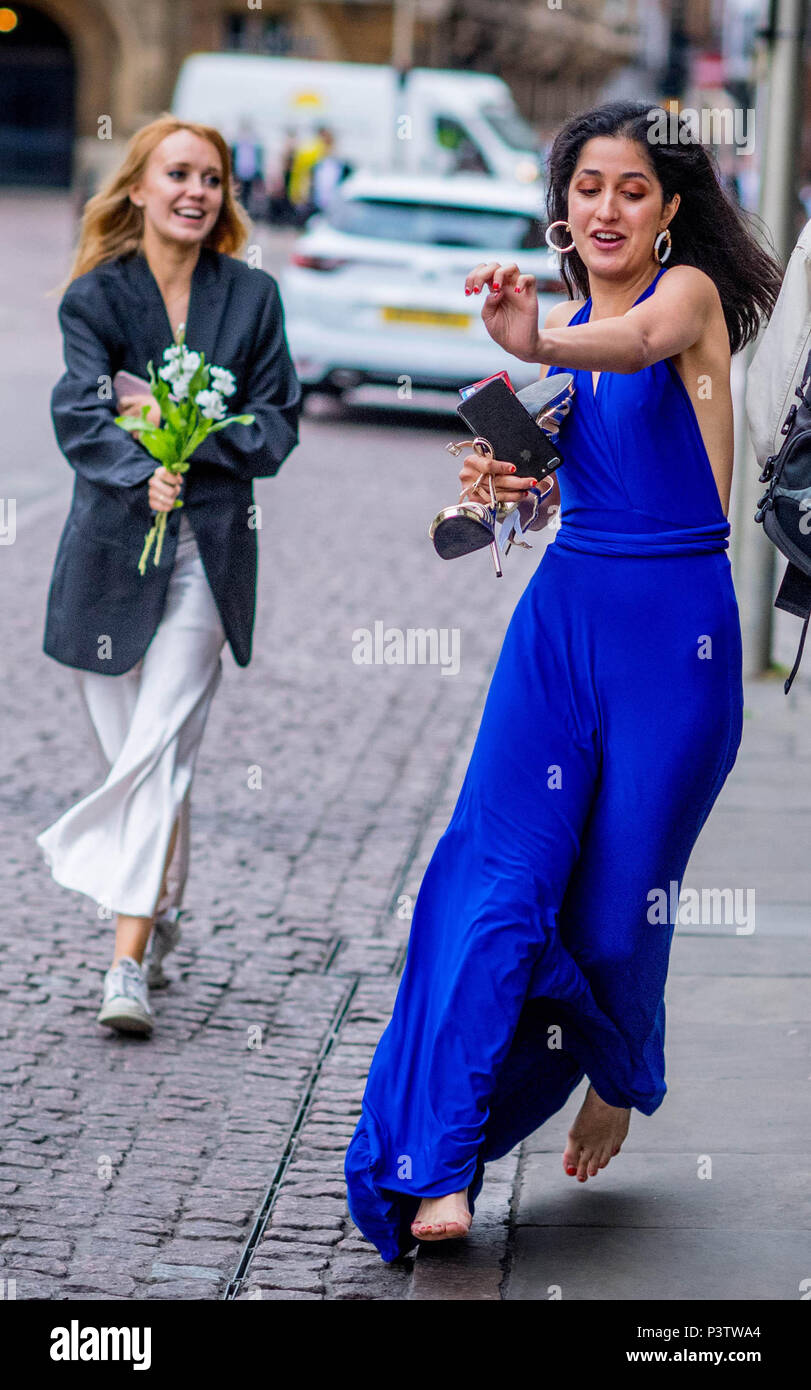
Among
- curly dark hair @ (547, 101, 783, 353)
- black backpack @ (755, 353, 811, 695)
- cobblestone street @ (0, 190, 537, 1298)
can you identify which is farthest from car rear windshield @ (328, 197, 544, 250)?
black backpack @ (755, 353, 811, 695)

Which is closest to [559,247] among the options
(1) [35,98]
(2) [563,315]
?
(2) [563,315]

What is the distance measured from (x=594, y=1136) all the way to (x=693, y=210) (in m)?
1.58

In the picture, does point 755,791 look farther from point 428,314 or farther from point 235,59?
point 235,59

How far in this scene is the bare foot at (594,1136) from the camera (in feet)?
11.8

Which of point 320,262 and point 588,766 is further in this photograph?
point 320,262

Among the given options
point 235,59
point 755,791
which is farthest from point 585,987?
point 235,59

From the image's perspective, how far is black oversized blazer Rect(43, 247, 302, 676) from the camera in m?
4.63

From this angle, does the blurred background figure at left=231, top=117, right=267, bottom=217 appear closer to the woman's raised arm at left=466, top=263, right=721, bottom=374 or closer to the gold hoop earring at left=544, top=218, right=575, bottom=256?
the gold hoop earring at left=544, top=218, right=575, bottom=256

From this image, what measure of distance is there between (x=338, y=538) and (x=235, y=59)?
2514 cm

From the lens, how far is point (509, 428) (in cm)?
324

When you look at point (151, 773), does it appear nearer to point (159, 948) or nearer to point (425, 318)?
point (159, 948)

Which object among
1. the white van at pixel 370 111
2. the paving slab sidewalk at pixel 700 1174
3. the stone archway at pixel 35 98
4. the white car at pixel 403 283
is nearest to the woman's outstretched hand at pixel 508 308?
the paving slab sidewalk at pixel 700 1174

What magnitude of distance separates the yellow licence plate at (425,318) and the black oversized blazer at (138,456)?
1034cm

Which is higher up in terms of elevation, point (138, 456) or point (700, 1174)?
point (138, 456)
